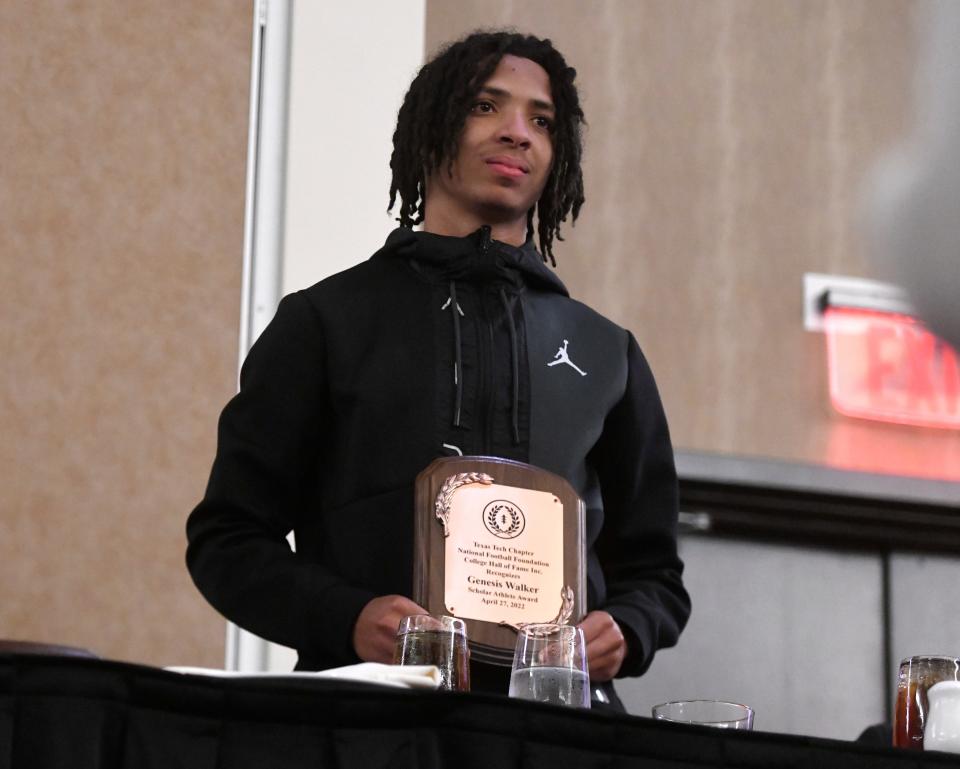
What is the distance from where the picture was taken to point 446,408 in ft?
4.94

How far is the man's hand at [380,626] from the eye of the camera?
4.26 feet

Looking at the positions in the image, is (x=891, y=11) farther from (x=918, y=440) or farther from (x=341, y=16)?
(x=341, y=16)

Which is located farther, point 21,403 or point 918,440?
point 918,440

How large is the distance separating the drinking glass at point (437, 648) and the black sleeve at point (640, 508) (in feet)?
1.23

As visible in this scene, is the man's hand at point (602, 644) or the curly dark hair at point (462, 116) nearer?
the man's hand at point (602, 644)

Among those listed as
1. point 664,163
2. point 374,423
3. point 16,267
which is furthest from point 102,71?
point 374,423

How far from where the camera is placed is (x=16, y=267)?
9.26 feet

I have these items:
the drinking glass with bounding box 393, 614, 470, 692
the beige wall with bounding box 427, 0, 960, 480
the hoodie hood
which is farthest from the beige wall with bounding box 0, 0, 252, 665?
the drinking glass with bounding box 393, 614, 470, 692

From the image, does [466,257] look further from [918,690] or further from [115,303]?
[115,303]

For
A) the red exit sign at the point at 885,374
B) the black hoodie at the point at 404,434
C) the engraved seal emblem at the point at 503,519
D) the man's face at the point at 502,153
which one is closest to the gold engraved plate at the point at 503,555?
the engraved seal emblem at the point at 503,519

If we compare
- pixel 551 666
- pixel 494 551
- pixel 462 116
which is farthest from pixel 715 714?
pixel 462 116

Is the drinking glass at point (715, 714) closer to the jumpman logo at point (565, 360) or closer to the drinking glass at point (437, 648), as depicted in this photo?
the drinking glass at point (437, 648)

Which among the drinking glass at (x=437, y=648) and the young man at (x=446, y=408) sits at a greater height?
the young man at (x=446, y=408)

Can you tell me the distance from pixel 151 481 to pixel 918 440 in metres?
1.76
